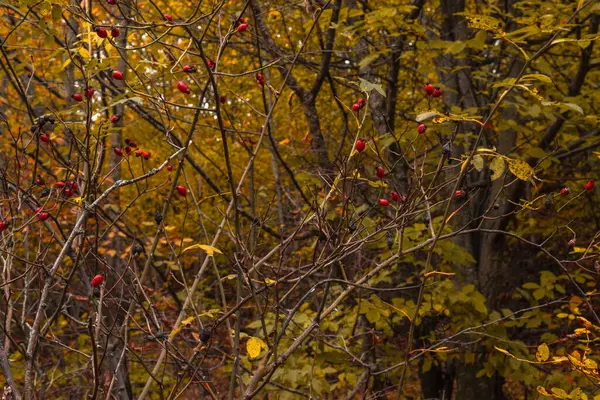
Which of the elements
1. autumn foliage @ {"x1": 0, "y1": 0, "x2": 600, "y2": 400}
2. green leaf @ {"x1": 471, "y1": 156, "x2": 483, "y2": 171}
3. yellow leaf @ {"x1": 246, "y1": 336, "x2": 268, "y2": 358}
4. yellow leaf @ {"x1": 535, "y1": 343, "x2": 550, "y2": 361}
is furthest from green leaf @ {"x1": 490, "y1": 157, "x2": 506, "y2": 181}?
yellow leaf @ {"x1": 246, "y1": 336, "x2": 268, "y2": 358}

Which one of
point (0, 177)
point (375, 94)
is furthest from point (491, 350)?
point (0, 177)

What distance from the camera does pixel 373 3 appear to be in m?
7.04

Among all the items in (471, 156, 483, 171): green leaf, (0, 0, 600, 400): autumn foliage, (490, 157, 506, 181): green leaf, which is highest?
(471, 156, 483, 171): green leaf

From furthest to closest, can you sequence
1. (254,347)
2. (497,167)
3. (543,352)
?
(543,352), (497,167), (254,347)

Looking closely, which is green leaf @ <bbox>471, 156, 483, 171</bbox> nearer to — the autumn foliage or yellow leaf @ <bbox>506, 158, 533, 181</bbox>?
the autumn foliage

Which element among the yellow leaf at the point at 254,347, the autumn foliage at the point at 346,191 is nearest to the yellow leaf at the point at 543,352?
the autumn foliage at the point at 346,191

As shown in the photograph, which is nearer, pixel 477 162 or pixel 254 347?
pixel 254 347

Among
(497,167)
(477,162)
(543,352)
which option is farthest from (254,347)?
(543,352)

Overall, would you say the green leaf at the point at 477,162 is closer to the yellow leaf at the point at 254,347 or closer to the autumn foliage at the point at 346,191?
the autumn foliage at the point at 346,191

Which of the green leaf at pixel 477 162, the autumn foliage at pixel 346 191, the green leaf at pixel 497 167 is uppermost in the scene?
the green leaf at pixel 477 162

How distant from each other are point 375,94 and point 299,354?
228 cm

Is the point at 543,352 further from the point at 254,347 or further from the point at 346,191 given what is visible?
the point at 254,347

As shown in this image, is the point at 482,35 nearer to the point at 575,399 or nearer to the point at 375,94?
the point at 375,94

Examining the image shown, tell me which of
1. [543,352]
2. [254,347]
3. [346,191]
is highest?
[346,191]
